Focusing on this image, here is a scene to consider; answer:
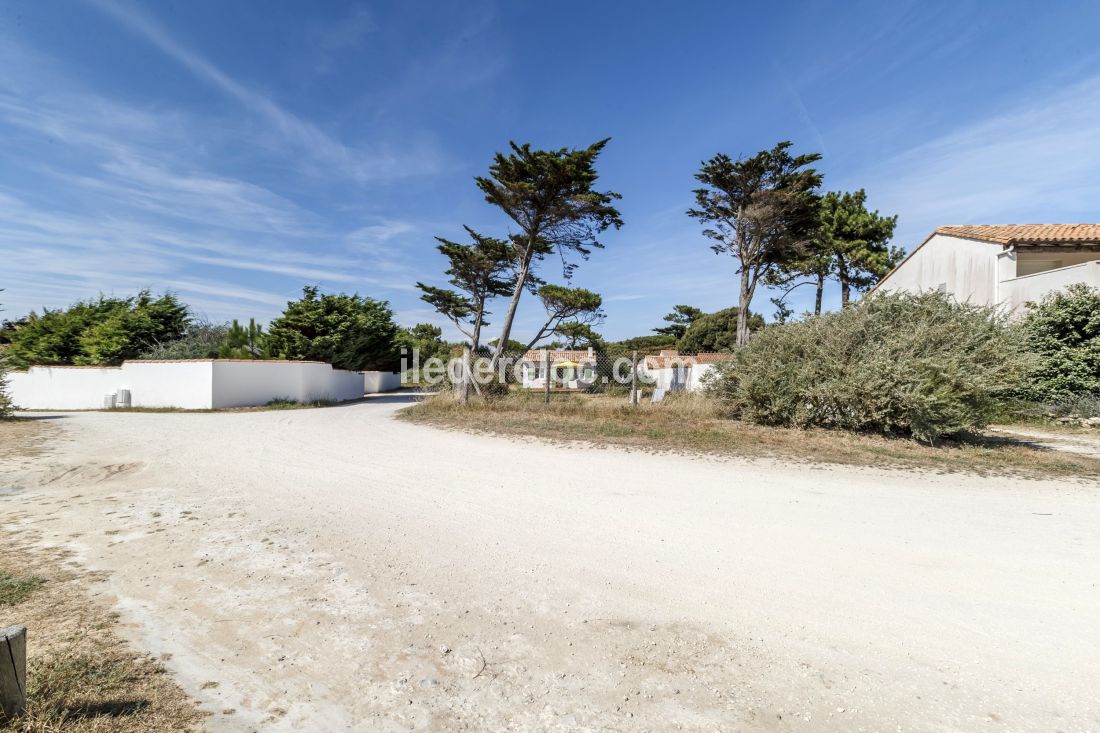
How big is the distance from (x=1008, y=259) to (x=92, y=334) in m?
33.9

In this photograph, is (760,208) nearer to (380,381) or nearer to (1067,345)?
(1067,345)

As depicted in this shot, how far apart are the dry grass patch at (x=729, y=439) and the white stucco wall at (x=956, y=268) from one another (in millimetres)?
9082

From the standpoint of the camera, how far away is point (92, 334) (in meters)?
19.3

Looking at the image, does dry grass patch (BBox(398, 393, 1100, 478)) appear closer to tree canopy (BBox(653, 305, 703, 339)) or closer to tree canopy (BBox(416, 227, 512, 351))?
tree canopy (BBox(416, 227, 512, 351))

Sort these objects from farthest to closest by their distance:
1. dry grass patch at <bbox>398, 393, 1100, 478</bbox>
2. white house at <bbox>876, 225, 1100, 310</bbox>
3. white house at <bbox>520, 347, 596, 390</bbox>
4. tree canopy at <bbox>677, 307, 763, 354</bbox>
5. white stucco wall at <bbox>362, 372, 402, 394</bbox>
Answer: tree canopy at <bbox>677, 307, 763, 354</bbox>, white house at <bbox>520, 347, 596, 390</bbox>, white stucco wall at <bbox>362, 372, 402, 394</bbox>, white house at <bbox>876, 225, 1100, 310</bbox>, dry grass patch at <bbox>398, 393, 1100, 478</bbox>

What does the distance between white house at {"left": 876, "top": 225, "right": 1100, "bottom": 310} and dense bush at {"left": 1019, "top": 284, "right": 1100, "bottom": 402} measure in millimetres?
905

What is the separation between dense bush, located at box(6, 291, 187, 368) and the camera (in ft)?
62.5

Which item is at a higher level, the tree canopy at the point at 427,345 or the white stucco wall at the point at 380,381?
the tree canopy at the point at 427,345

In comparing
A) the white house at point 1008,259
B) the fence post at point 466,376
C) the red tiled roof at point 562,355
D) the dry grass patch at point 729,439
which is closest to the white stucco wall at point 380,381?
the red tiled roof at point 562,355

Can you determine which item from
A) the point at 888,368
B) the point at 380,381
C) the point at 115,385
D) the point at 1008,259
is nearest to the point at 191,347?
the point at 115,385

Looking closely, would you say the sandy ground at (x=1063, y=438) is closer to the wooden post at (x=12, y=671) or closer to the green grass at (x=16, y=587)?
the wooden post at (x=12, y=671)

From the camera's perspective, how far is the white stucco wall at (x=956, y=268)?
16.5 meters

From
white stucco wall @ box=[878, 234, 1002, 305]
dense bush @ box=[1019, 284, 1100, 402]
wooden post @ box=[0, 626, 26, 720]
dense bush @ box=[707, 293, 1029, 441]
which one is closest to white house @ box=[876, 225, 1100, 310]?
white stucco wall @ box=[878, 234, 1002, 305]

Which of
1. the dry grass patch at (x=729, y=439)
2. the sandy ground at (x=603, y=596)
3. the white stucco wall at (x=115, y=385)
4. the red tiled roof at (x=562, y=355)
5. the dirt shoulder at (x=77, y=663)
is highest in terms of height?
the red tiled roof at (x=562, y=355)
